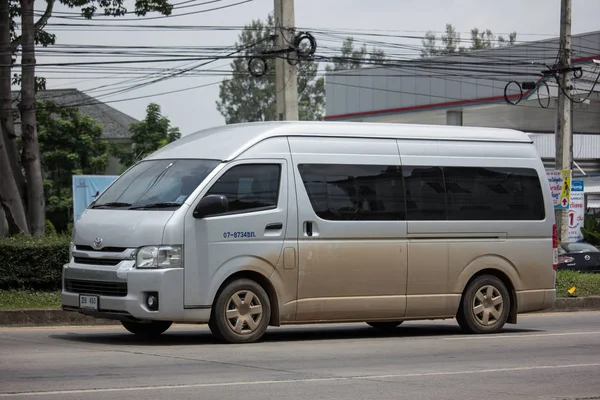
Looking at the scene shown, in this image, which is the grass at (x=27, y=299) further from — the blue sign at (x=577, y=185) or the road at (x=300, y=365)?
the blue sign at (x=577, y=185)

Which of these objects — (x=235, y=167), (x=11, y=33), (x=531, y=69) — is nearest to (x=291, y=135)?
(x=235, y=167)

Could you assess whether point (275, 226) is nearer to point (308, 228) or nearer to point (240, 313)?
point (308, 228)

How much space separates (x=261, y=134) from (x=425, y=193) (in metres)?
2.41

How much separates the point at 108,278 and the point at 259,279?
1768mm

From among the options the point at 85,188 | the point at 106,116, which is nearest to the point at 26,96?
the point at 85,188

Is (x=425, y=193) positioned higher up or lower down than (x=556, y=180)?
lower down

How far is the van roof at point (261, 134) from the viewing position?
12242 mm

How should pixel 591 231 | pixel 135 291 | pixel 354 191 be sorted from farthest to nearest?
pixel 591 231 < pixel 354 191 < pixel 135 291

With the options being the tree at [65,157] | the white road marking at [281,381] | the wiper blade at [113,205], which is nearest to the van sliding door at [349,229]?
the wiper blade at [113,205]

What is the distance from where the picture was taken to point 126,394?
323 inches

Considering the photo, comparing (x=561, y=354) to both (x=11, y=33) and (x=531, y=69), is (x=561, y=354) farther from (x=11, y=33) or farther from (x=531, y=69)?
(x=531, y=69)

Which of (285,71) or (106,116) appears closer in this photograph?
(285,71)

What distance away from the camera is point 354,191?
1283 centimetres

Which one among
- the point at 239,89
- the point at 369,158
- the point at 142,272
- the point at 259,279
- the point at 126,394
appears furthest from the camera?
the point at 239,89
